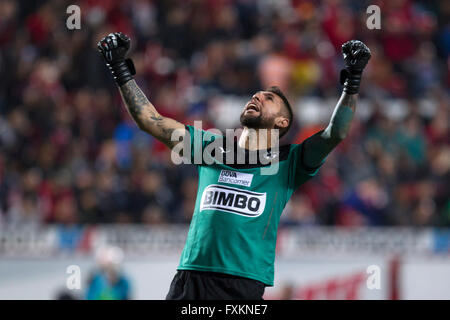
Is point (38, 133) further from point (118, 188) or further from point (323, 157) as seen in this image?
point (323, 157)

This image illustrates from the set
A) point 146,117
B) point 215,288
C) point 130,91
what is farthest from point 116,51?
point 215,288

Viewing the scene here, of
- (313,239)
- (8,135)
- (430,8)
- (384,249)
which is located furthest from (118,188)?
(430,8)

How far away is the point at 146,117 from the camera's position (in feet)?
16.4

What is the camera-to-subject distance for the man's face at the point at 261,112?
490 centimetres

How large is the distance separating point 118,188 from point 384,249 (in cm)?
366

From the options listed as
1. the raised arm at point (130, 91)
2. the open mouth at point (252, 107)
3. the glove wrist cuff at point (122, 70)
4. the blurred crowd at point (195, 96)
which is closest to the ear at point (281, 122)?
the open mouth at point (252, 107)

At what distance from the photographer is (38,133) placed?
11727mm

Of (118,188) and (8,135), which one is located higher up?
(8,135)

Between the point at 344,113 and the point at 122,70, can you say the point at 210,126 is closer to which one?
the point at 122,70

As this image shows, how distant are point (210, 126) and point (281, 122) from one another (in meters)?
6.70

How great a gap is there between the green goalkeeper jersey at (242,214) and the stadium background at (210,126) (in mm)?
4314

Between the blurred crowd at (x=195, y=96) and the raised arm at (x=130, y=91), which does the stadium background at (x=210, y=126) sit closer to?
the blurred crowd at (x=195, y=96)
